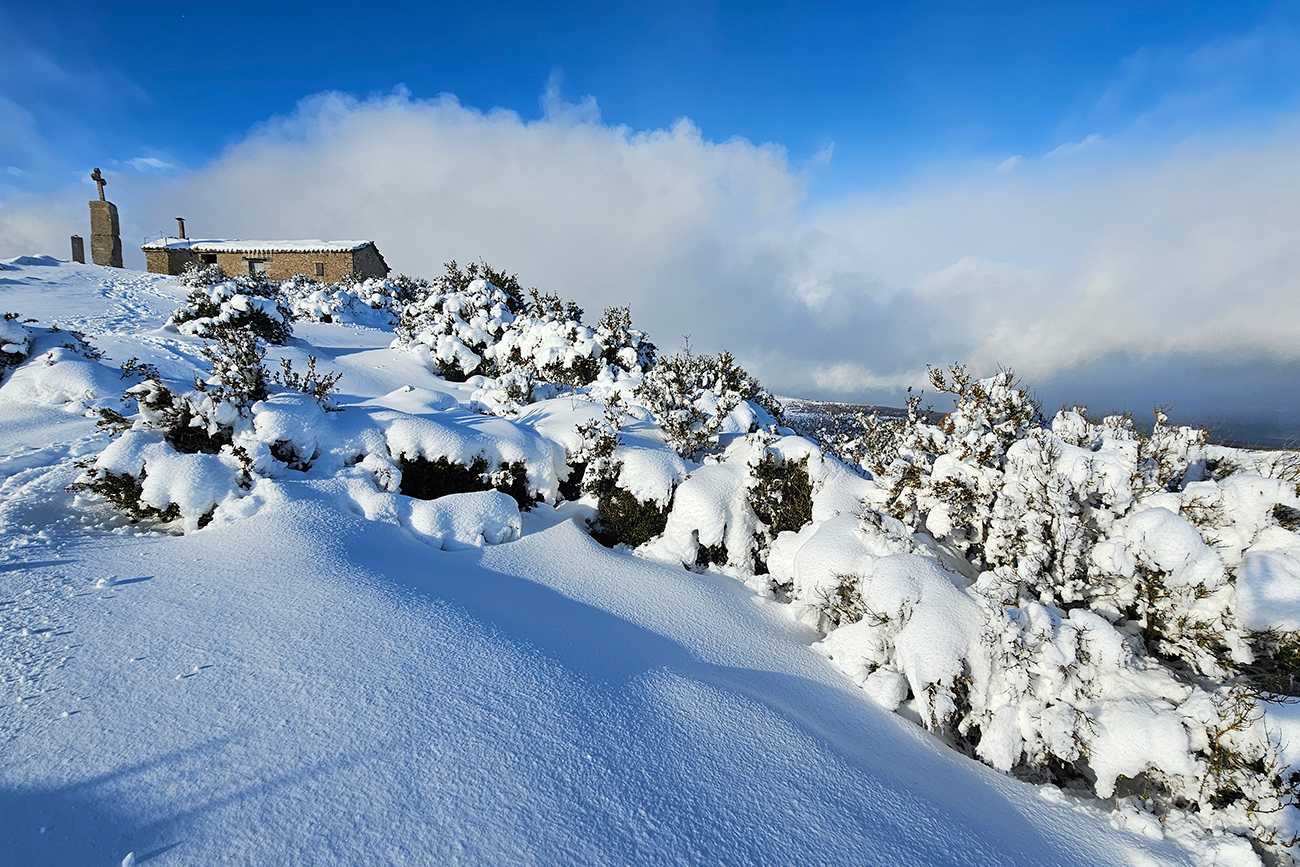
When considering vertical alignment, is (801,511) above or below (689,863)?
above

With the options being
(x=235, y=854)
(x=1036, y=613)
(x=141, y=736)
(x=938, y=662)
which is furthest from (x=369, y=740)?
(x=1036, y=613)

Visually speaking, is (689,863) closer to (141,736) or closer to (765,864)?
(765,864)

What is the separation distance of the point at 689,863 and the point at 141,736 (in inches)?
98.9

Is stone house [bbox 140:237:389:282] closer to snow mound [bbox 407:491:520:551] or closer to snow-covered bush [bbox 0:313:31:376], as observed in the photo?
snow-covered bush [bbox 0:313:31:376]

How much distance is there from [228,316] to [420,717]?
1306cm

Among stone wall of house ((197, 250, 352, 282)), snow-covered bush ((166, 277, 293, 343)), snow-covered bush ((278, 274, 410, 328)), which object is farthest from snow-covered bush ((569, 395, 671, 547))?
stone wall of house ((197, 250, 352, 282))

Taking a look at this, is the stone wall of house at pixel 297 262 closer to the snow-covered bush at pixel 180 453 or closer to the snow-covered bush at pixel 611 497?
the snow-covered bush at pixel 180 453

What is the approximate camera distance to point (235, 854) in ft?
5.98

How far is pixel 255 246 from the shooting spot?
28.9 meters

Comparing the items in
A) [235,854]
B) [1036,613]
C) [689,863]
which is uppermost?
[1036,613]

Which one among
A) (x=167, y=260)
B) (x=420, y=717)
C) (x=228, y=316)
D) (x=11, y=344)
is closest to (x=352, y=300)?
(x=228, y=316)

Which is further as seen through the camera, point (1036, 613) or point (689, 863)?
point (1036, 613)

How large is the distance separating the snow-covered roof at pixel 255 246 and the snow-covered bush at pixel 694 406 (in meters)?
27.4

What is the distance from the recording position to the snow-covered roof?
28297 mm
